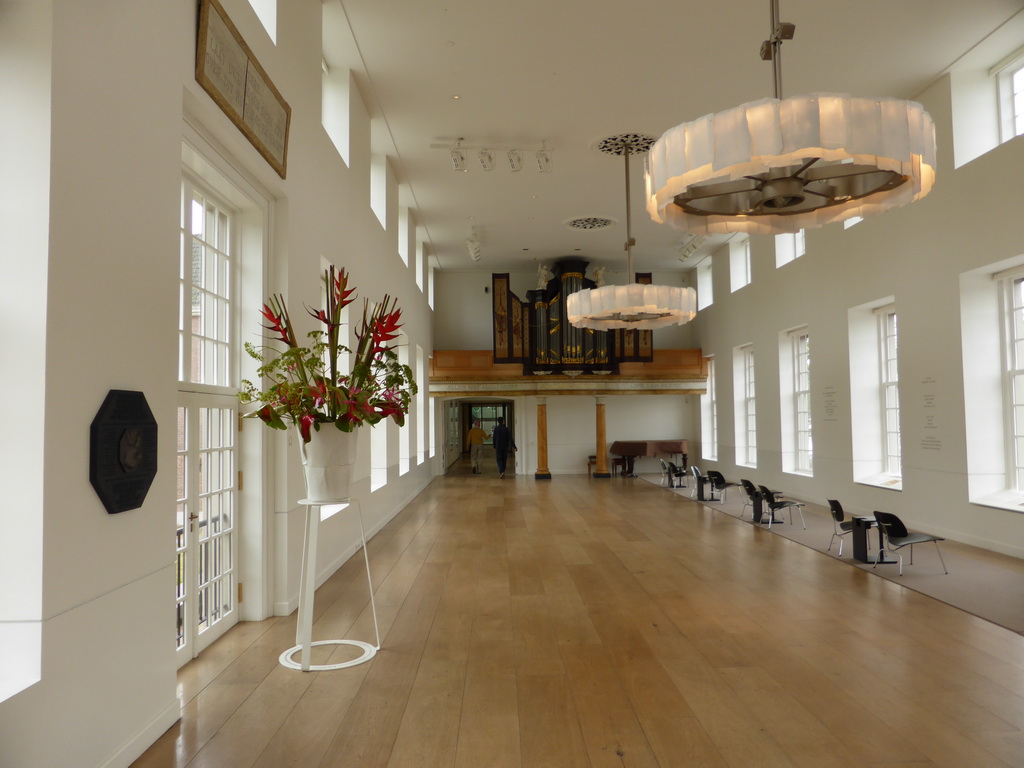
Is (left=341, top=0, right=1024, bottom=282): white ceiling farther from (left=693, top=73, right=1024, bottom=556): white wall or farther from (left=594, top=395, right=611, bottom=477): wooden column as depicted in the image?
(left=594, top=395, right=611, bottom=477): wooden column

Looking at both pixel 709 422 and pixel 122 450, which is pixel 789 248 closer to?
pixel 709 422

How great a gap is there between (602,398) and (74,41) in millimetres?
16440

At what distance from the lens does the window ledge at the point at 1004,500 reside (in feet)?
24.6

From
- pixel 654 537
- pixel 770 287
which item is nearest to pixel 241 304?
pixel 654 537

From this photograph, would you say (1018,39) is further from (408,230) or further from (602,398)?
(602,398)

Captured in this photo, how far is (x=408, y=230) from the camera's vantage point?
13.3m

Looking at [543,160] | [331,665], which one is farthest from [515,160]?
[331,665]

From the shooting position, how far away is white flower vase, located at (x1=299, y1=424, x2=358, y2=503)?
415cm

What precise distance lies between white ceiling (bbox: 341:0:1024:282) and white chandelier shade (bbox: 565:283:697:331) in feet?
7.12

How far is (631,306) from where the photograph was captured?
9969 mm

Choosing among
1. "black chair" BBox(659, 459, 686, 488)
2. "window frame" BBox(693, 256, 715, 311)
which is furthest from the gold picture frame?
"window frame" BBox(693, 256, 715, 311)

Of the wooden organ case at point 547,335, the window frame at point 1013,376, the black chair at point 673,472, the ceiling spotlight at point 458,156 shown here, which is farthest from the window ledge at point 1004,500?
the wooden organ case at point 547,335

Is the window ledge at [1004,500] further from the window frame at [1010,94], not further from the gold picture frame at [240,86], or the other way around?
the gold picture frame at [240,86]

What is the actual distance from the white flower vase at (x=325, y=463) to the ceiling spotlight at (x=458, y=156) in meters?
6.67
